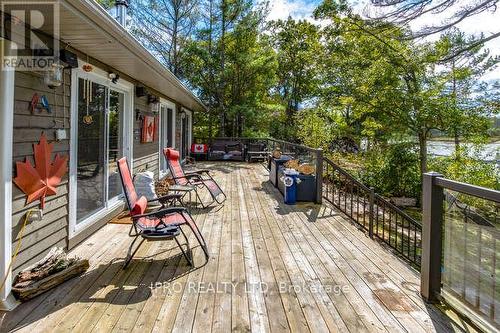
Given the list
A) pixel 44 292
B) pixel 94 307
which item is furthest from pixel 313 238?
pixel 44 292

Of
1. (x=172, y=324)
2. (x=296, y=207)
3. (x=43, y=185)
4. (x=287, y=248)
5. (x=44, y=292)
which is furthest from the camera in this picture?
(x=296, y=207)

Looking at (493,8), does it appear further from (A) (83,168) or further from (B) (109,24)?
(A) (83,168)

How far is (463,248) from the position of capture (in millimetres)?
2172

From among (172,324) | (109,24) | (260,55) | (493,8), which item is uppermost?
(260,55)

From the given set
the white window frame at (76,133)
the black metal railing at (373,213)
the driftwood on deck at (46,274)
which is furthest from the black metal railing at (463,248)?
the white window frame at (76,133)

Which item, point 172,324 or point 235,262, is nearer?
point 172,324

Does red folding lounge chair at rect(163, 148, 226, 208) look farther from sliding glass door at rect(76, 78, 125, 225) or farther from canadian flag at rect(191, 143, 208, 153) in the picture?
canadian flag at rect(191, 143, 208, 153)

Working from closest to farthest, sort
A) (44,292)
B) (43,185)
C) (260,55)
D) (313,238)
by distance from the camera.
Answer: (44,292) → (43,185) → (313,238) → (260,55)

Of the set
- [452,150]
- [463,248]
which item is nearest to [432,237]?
[463,248]

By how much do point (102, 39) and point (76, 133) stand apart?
107 centimetres

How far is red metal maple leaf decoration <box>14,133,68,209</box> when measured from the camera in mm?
2512

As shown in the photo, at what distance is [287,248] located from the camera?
3.50 meters

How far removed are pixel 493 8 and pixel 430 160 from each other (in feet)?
19.3

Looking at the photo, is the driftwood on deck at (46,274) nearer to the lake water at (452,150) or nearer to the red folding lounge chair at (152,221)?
the red folding lounge chair at (152,221)
